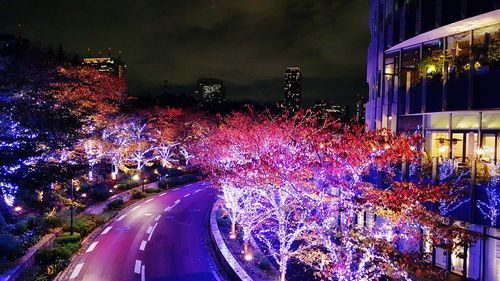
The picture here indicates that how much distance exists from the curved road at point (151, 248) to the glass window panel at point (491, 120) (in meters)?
13.9

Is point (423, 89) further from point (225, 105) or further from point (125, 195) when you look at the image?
point (225, 105)

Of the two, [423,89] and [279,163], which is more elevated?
[423,89]

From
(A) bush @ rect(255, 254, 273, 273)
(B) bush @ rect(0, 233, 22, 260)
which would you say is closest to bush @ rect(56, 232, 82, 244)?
(B) bush @ rect(0, 233, 22, 260)

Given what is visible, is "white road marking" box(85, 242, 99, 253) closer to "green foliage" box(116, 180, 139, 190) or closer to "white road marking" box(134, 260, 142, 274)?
"white road marking" box(134, 260, 142, 274)

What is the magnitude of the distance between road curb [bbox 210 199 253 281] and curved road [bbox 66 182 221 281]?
588mm

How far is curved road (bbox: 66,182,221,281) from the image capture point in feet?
56.3

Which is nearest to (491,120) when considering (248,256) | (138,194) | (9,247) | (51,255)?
(248,256)

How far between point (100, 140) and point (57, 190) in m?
9.24

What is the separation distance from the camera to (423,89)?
1908cm

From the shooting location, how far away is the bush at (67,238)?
65.2ft

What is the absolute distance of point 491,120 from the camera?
16.9 meters

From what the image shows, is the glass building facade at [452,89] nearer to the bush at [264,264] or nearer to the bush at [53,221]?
the bush at [264,264]

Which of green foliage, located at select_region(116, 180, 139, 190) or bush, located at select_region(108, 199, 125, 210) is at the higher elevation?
green foliage, located at select_region(116, 180, 139, 190)

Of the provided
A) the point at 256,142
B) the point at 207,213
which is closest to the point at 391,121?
the point at 256,142
